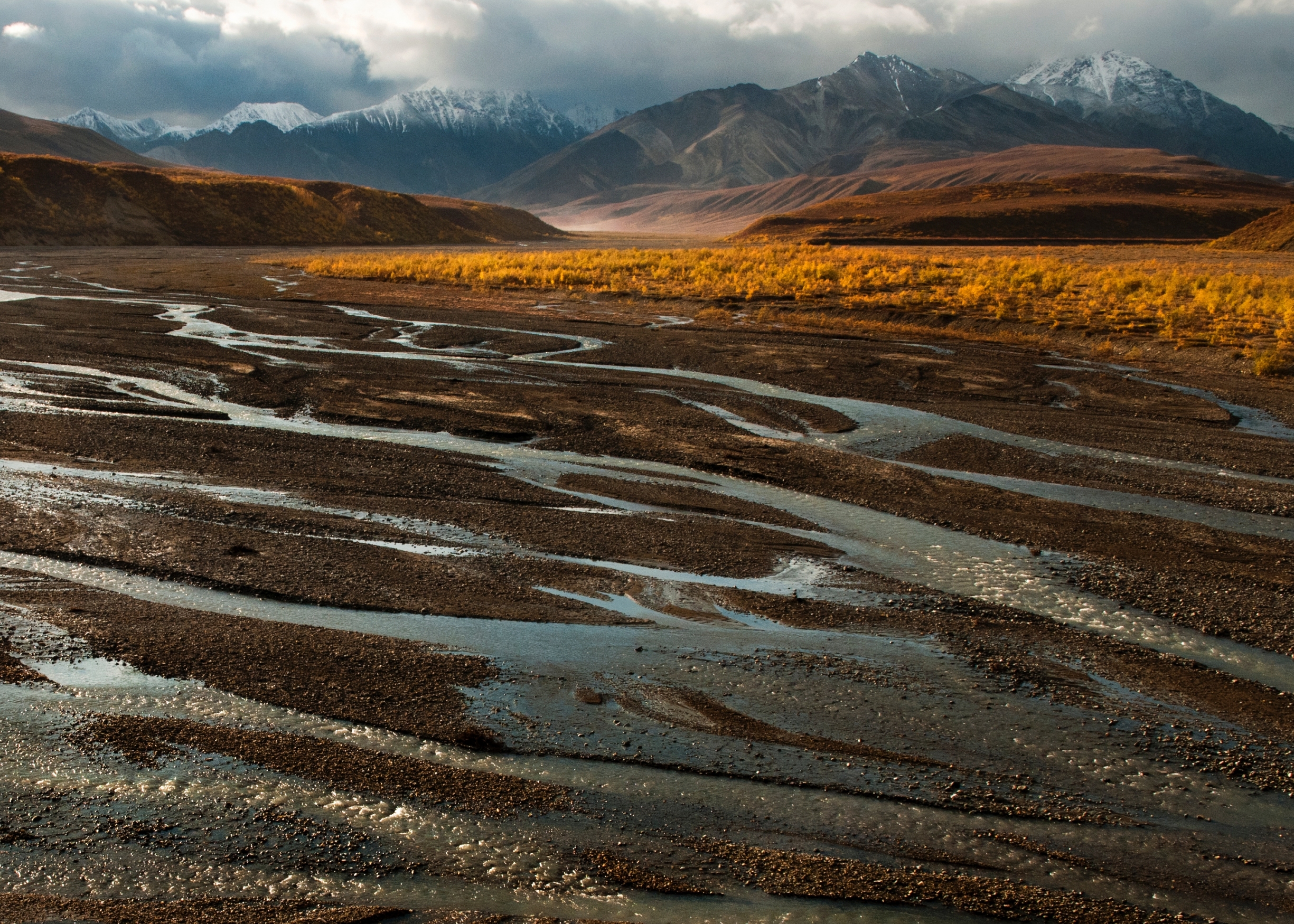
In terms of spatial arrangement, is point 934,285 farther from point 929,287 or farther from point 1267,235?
point 1267,235

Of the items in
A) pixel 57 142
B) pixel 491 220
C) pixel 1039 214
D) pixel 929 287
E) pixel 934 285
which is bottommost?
pixel 929 287

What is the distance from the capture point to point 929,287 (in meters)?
37.4

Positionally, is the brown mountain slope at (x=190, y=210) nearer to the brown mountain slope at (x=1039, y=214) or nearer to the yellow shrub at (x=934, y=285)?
the yellow shrub at (x=934, y=285)

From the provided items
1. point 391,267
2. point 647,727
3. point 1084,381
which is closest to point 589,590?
point 647,727

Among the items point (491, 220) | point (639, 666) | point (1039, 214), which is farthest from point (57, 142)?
point (639, 666)

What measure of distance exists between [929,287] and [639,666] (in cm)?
3332

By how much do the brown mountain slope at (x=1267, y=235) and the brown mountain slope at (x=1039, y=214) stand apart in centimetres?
1712

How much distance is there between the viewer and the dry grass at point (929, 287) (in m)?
26.7

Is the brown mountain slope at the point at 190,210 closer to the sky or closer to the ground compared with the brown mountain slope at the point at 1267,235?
closer to the sky

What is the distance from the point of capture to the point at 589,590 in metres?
8.66

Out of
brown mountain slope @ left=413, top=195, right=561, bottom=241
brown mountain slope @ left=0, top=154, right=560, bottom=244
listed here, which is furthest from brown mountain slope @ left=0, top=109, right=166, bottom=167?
brown mountain slope @ left=0, top=154, right=560, bottom=244

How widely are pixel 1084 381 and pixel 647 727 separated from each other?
1659cm

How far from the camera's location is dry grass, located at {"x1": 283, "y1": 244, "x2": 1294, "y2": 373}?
2673cm

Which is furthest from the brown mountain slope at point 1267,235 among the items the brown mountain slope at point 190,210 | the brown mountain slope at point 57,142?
the brown mountain slope at point 57,142
